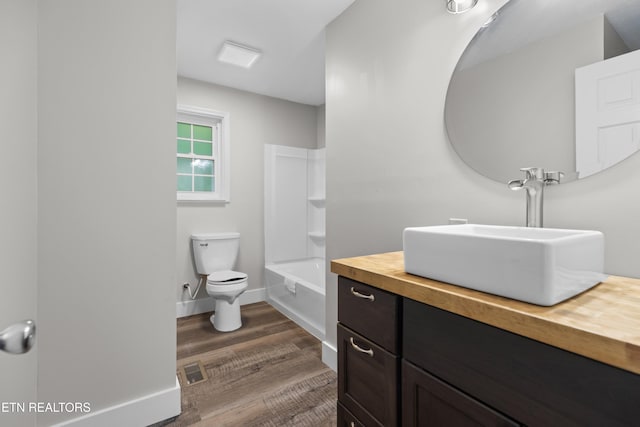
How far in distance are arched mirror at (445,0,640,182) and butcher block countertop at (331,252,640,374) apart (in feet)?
1.46

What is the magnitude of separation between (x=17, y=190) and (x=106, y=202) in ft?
1.64

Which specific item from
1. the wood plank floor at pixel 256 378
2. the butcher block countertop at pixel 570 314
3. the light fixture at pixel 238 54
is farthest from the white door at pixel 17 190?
the light fixture at pixel 238 54

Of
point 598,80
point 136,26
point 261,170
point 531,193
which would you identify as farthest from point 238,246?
point 598,80

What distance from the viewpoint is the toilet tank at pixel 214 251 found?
2941 millimetres

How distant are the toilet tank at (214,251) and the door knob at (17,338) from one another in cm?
246

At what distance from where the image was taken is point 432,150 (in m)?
1.44

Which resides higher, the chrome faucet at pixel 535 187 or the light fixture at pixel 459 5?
the light fixture at pixel 459 5

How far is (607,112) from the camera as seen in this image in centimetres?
93

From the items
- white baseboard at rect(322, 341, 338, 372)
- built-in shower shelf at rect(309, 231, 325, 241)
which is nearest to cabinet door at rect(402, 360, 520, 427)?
white baseboard at rect(322, 341, 338, 372)

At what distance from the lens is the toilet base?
2.68 metres

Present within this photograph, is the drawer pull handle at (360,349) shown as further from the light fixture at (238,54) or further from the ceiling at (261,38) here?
the light fixture at (238,54)

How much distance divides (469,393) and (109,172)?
1735 millimetres

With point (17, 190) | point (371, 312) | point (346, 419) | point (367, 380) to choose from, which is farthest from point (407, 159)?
point (17, 190)

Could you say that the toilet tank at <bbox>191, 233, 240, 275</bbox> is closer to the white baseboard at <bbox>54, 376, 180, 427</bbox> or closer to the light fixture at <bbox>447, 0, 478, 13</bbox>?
the white baseboard at <bbox>54, 376, 180, 427</bbox>
